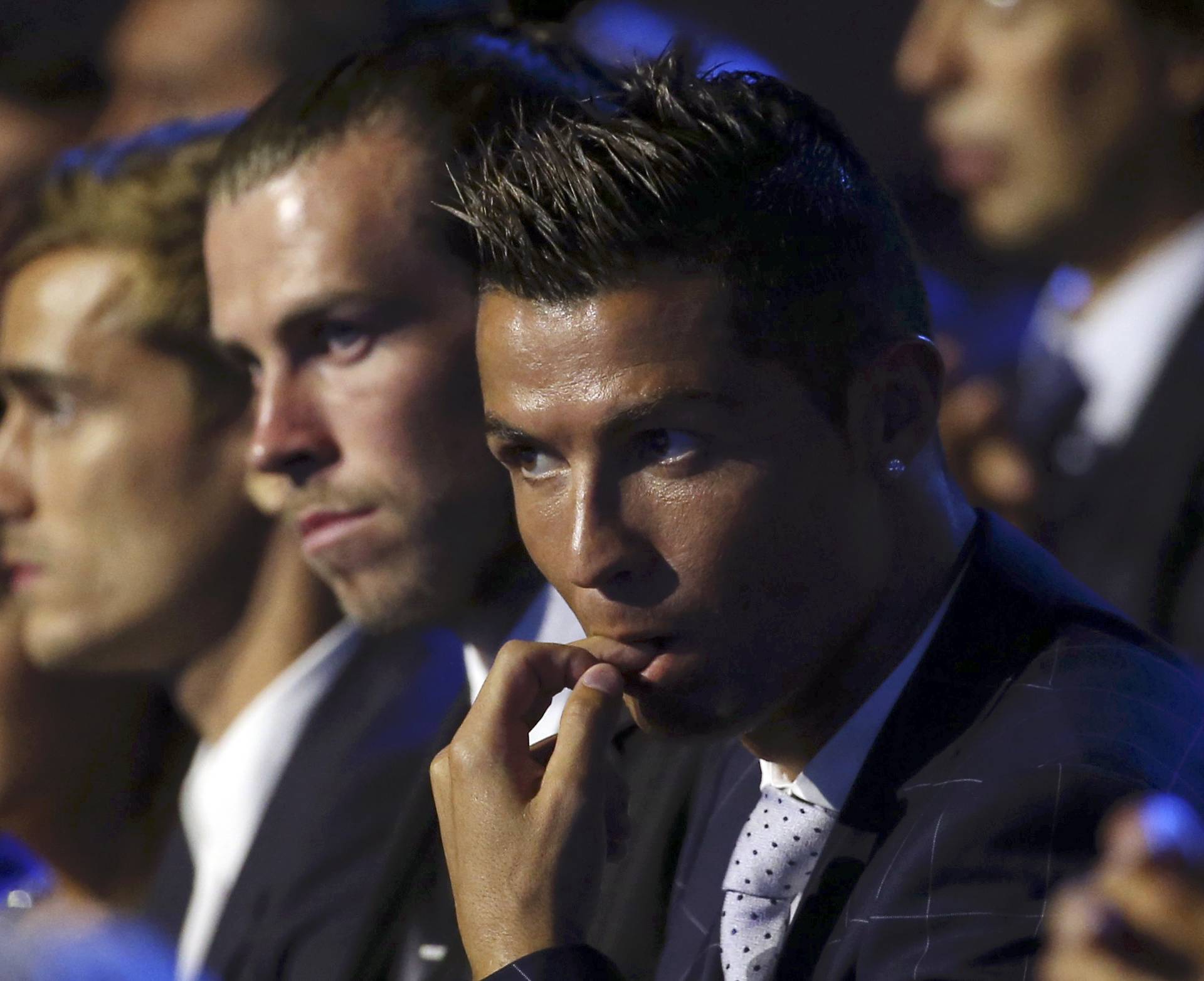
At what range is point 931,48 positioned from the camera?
85.9 inches

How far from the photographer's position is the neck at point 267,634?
86.7 inches

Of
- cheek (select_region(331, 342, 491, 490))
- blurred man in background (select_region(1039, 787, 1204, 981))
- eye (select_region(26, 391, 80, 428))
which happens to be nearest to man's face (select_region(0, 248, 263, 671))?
eye (select_region(26, 391, 80, 428))

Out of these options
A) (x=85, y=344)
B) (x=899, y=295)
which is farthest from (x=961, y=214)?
(x=85, y=344)

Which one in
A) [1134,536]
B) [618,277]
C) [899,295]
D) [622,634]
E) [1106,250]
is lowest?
[1134,536]

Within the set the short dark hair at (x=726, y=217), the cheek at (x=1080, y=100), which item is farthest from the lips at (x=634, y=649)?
the cheek at (x=1080, y=100)

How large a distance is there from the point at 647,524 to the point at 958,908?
1.23 ft

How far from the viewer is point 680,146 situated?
120 cm

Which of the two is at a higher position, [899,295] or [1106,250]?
[899,295]

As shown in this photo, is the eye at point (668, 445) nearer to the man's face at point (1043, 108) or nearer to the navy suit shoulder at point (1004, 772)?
the navy suit shoulder at point (1004, 772)

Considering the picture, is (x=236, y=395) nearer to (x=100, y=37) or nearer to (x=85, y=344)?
(x=85, y=344)

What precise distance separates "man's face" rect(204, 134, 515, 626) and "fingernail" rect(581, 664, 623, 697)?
60 cm

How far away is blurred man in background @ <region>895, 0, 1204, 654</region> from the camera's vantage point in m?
1.96

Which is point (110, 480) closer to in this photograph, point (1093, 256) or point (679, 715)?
point (679, 715)

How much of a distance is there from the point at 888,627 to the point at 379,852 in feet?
2.88
